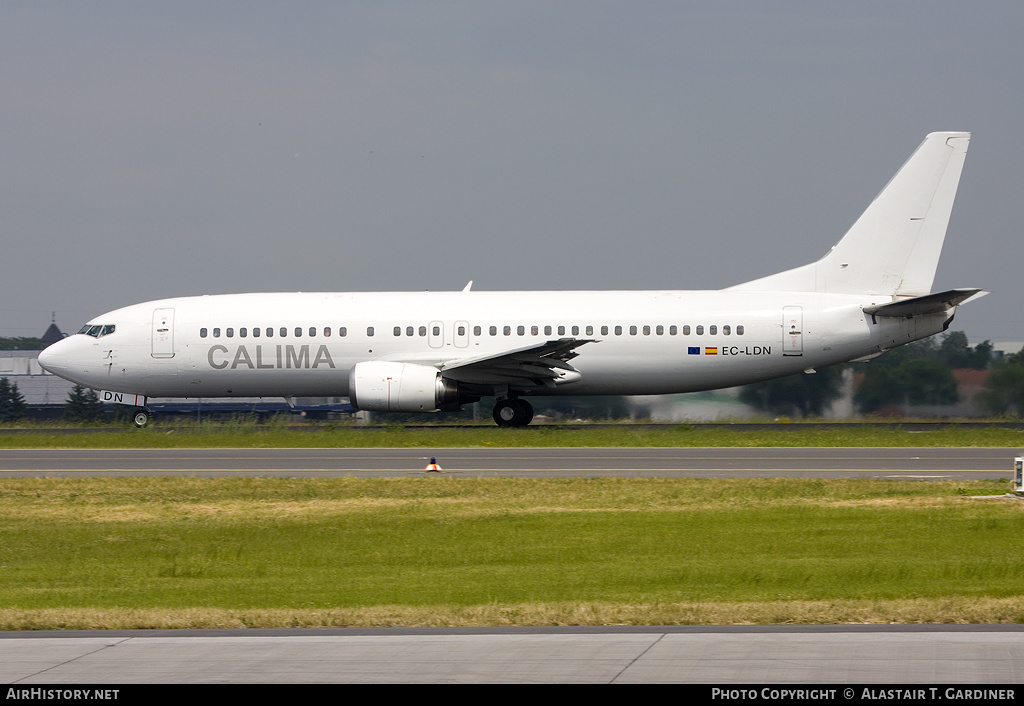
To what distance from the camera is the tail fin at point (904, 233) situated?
32.2m

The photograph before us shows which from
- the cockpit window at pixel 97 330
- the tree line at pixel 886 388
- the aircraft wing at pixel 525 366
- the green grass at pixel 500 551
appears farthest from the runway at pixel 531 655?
the tree line at pixel 886 388

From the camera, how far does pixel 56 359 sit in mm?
34156

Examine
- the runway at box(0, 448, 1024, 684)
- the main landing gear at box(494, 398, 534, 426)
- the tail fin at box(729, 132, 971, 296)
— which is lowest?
the runway at box(0, 448, 1024, 684)

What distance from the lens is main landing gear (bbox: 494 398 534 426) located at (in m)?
32.8

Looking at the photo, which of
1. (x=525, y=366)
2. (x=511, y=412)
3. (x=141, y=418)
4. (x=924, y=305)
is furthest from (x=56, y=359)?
(x=924, y=305)

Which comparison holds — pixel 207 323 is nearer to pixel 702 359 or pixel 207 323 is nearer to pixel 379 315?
pixel 379 315

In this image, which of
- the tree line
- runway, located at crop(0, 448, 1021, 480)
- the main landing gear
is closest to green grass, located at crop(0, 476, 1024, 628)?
runway, located at crop(0, 448, 1021, 480)

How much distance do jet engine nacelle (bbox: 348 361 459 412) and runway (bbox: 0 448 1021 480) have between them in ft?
11.9

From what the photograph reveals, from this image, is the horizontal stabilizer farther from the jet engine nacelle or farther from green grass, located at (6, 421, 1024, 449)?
the jet engine nacelle

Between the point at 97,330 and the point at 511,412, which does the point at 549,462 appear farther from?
the point at 97,330

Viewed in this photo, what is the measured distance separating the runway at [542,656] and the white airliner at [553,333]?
22.1m

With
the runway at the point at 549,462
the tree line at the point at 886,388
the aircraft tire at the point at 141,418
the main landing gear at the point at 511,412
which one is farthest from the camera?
the tree line at the point at 886,388

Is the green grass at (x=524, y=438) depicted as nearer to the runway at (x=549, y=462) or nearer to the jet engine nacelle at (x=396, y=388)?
the jet engine nacelle at (x=396, y=388)
